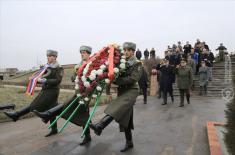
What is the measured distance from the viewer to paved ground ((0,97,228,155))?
18.9 ft

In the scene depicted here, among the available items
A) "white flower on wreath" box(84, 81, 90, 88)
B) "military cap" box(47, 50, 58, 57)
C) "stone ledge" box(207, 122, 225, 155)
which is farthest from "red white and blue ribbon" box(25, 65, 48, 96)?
"stone ledge" box(207, 122, 225, 155)

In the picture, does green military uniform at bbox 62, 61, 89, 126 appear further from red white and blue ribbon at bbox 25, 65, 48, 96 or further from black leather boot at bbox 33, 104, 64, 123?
red white and blue ribbon at bbox 25, 65, 48, 96

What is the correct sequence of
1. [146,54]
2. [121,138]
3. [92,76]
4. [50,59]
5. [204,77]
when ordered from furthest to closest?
[146,54], [204,77], [50,59], [121,138], [92,76]

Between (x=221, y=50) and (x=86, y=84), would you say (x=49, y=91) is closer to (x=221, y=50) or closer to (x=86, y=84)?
(x=86, y=84)

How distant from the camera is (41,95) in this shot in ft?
22.4

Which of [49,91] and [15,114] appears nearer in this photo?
[15,114]

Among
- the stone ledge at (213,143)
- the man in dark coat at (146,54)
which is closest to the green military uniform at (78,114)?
the stone ledge at (213,143)

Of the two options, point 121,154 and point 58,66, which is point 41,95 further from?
point 121,154

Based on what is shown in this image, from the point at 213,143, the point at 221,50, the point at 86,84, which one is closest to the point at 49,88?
the point at 86,84

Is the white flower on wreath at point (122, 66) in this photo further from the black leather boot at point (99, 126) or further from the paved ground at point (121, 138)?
the paved ground at point (121, 138)

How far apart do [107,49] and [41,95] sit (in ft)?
6.80

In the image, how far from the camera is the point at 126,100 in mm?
5559

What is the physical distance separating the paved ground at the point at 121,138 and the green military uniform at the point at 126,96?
710mm

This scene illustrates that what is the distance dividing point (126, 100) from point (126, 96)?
10 centimetres
